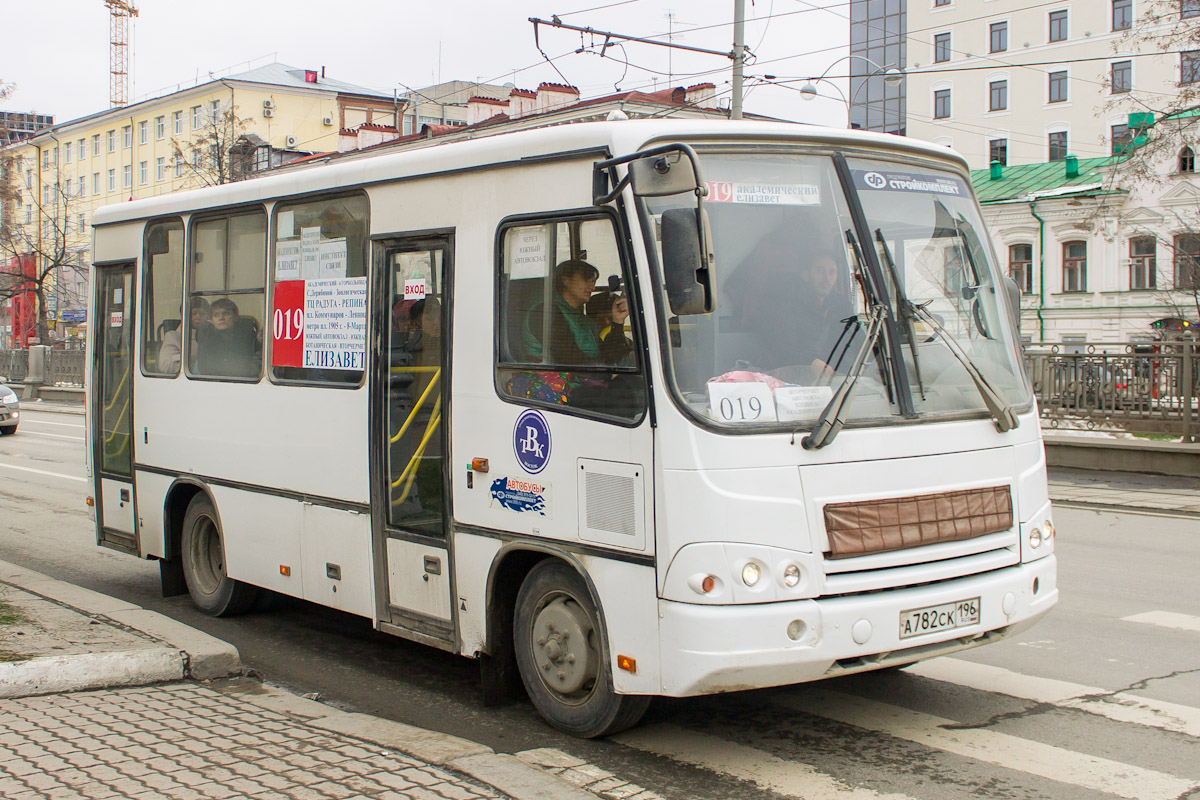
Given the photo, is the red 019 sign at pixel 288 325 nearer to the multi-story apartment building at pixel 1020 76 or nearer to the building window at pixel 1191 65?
the building window at pixel 1191 65

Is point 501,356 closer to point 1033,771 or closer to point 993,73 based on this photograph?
point 1033,771

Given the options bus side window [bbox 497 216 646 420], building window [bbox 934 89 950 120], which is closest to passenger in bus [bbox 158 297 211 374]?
bus side window [bbox 497 216 646 420]

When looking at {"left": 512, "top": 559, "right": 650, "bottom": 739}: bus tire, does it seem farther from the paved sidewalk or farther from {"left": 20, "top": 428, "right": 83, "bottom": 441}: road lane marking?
{"left": 20, "top": 428, "right": 83, "bottom": 441}: road lane marking

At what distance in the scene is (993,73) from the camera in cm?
7081

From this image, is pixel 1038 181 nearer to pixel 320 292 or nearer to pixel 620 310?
pixel 320 292

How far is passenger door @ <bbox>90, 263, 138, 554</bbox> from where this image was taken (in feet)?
30.4

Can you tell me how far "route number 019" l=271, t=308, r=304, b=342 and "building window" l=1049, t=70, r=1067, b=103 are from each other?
221 ft

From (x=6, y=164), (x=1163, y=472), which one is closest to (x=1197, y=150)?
(x=1163, y=472)

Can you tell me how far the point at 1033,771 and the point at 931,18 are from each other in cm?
7411

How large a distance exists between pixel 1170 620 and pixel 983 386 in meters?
3.33

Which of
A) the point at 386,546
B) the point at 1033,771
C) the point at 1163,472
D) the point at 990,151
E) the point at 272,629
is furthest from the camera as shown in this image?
the point at 990,151

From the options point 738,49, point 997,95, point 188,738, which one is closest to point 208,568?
point 188,738

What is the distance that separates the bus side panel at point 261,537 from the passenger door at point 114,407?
1462mm

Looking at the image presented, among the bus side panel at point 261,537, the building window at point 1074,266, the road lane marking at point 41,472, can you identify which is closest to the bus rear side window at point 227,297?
the bus side panel at point 261,537
